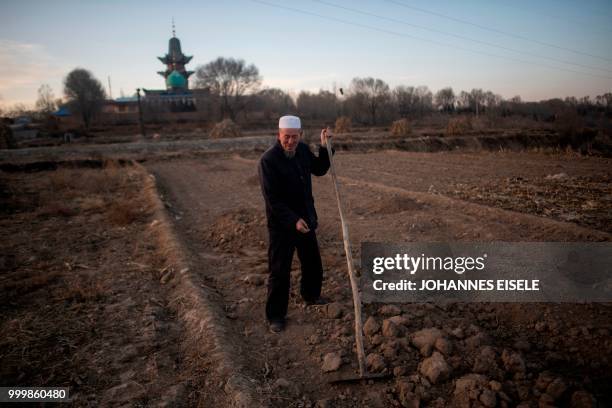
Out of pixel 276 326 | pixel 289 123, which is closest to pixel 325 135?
pixel 289 123

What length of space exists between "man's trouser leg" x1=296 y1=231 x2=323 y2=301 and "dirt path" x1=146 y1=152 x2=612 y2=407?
159mm

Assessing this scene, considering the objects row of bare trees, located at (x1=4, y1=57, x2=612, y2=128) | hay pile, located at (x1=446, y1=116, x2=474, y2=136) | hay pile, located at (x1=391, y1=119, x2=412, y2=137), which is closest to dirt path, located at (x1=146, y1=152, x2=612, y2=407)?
hay pile, located at (x1=446, y1=116, x2=474, y2=136)

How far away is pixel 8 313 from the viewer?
357cm

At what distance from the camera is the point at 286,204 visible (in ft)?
10.2

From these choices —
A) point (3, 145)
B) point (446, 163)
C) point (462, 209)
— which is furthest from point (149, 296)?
point (3, 145)

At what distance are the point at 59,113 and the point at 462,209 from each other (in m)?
55.0

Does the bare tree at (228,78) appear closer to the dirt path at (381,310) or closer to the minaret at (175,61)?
the minaret at (175,61)

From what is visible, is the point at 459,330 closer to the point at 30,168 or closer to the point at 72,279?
the point at 72,279

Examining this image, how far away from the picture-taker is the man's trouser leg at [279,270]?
3121mm

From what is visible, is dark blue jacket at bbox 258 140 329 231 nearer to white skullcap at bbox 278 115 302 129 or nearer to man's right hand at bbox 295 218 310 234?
man's right hand at bbox 295 218 310 234

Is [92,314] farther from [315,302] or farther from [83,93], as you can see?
[83,93]

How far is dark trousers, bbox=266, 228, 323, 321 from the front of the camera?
10.3ft

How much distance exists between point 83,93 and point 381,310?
50862 millimetres

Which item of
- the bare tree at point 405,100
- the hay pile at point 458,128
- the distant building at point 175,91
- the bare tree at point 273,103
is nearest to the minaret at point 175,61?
the distant building at point 175,91
